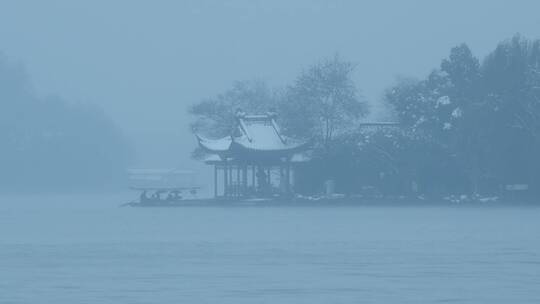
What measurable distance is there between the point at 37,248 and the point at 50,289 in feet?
31.6

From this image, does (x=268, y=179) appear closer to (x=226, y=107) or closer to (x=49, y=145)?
(x=226, y=107)

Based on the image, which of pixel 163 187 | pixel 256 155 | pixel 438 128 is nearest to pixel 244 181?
pixel 256 155

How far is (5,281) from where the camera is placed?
2333 centimetres

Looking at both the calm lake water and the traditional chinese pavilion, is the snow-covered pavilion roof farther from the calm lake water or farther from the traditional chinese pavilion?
the calm lake water

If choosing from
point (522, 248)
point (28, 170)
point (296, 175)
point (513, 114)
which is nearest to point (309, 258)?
point (522, 248)

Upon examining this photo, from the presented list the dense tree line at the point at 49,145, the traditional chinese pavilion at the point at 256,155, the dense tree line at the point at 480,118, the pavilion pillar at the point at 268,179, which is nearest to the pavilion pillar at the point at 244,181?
the traditional chinese pavilion at the point at 256,155

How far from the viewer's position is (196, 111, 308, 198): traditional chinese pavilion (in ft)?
184

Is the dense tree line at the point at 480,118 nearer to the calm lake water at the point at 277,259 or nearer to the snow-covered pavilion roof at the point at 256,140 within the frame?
the snow-covered pavilion roof at the point at 256,140

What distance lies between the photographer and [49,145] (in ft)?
296

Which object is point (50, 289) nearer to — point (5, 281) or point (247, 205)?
point (5, 281)

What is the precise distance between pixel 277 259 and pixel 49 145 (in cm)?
6383

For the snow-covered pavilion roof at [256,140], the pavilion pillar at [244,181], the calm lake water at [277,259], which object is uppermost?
the snow-covered pavilion roof at [256,140]

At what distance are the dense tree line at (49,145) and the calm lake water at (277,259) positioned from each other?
1672 inches

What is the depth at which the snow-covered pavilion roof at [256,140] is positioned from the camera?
55938 millimetres
